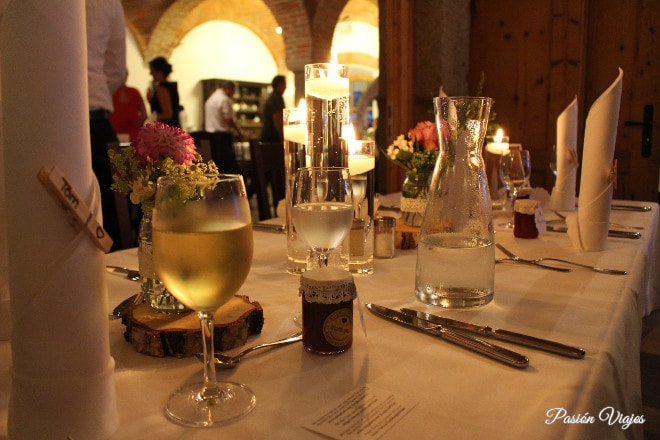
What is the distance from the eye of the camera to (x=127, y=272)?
1123 millimetres

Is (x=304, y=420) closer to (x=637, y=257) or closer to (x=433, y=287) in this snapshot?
(x=433, y=287)

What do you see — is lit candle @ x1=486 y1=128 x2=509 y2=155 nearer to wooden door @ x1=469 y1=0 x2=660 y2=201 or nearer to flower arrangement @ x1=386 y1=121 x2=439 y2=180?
flower arrangement @ x1=386 y1=121 x2=439 y2=180

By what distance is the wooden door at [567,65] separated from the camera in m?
3.72

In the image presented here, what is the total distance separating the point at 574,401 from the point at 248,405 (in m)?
0.36

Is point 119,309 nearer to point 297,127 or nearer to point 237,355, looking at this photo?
point 237,355

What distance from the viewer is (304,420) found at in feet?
1.86

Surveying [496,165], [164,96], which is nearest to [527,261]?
[496,165]

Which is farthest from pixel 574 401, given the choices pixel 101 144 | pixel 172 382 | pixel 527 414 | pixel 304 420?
pixel 101 144

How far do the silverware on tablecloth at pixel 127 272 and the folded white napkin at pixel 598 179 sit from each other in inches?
39.5

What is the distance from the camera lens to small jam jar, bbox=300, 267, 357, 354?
0.73 m

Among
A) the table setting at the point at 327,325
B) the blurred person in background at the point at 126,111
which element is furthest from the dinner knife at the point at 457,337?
the blurred person in background at the point at 126,111

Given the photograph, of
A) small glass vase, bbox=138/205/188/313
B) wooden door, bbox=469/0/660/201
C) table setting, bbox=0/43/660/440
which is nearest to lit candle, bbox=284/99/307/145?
table setting, bbox=0/43/660/440

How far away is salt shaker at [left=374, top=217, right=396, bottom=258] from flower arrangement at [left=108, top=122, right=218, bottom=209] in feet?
1.67
